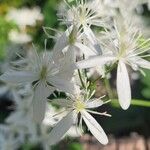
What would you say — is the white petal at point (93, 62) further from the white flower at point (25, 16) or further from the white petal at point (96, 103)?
the white flower at point (25, 16)

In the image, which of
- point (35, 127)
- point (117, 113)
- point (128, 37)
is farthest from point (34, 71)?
point (117, 113)

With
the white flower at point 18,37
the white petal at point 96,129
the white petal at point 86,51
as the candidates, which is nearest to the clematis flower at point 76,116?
the white petal at point 96,129

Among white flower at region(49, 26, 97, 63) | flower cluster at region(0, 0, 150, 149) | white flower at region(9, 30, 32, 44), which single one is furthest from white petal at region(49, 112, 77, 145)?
white flower at region(9, 30, 32, 44)

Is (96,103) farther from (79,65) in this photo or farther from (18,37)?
(18,37)

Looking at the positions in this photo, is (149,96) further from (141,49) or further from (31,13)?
(141,49)

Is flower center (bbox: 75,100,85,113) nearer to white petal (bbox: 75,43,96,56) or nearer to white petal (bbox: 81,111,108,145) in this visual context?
white petal (bbox: 81,111,108,145)

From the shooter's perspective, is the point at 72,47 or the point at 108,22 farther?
the point at 108,22

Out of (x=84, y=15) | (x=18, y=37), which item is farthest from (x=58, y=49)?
(x=18, y=37)
